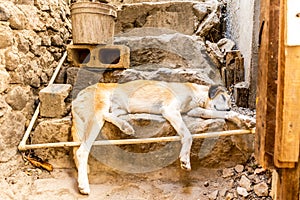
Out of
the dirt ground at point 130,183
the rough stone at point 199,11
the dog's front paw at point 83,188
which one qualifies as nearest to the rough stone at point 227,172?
the dirt ground at point 130,183

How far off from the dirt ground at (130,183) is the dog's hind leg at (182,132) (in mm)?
232

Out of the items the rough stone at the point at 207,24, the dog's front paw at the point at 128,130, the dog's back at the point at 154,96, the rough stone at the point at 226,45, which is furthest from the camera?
the rough stone at the point at 207,24

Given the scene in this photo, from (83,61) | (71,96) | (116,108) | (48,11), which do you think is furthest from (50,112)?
(48,11)

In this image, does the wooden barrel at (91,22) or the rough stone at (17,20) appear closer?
the rough stone at (17,20)

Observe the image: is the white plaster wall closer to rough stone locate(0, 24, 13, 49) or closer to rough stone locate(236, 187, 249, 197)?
rough stone locate(236, 187, 249, 197)

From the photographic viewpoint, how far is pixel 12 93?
192 centimetres

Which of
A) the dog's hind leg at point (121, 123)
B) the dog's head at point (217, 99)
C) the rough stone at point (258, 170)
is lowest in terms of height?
the rough stone at point (258, 170)

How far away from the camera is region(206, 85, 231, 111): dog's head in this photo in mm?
2180

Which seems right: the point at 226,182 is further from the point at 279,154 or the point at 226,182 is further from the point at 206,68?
the point at 206,68

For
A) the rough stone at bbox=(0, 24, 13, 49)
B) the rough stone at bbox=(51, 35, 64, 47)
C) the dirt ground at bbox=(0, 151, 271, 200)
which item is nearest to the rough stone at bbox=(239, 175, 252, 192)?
the dirt ground at bbox=(0, 151, 271, 200)

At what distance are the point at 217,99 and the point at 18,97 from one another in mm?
1569

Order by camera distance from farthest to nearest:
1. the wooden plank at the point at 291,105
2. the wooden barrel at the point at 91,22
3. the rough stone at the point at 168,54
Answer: the rough stone at the point at 168,54, the wooden barrel at the point at 91,22, the wooden plank at the point at 291,105

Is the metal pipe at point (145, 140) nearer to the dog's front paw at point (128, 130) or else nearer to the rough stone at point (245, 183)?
the dog's front paw at point (128, 130)

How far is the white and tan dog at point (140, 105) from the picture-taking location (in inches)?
75.3
